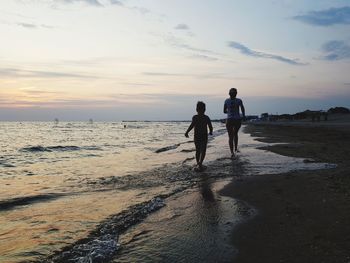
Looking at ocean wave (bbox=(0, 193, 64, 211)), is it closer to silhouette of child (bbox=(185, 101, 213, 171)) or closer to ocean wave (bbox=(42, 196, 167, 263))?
ocean wave (bbox=(42, 196, 167, 263))

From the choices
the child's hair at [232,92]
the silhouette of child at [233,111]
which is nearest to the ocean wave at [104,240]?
the silhouette of child at [233,111]

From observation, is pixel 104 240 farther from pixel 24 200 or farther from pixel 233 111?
pixel 233 111

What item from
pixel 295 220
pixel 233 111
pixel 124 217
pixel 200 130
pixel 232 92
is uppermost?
pixel 232 92

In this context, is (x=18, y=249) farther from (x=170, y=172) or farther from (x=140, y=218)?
(x=170, y=172)

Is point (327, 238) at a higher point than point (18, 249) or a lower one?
higher

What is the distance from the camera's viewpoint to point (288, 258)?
349cm

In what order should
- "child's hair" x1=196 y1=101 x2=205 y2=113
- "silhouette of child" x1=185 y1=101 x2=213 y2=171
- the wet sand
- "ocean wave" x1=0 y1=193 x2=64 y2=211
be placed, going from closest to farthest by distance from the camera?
1. the wet sand
2. "ocean wave" x1=0 y1=193 x2=64 y2=211
3. "silhouette of child" x1=185 y1=101 x2=213 y2=171
4. "child's hair" x1=196 y1=101 x2=205 y2=113

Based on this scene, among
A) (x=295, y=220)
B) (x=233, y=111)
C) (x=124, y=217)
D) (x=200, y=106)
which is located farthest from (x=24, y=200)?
(x=233, y=111)

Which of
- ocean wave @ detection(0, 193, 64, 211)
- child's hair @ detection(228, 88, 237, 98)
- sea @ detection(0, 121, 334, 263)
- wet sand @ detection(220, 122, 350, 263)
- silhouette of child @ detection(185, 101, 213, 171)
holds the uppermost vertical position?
child's hair @ detection(228, 88, 237, 98)

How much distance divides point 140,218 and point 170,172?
4888 mm

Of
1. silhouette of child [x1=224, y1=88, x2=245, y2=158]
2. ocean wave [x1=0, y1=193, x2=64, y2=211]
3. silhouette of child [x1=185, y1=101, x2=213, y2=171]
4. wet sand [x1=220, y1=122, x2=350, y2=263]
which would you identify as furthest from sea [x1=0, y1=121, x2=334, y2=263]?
silhouette of child [x1=224, y1=88, x2=245, y2=158]

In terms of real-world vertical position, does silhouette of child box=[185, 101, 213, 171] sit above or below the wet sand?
above

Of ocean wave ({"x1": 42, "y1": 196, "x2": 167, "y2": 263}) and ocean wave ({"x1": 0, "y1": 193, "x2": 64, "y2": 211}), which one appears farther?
ocean wave ({"x1": 0, "y1": 193, "x2": 64, "y2": 211})

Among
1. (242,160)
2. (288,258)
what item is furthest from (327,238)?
(242,160)
